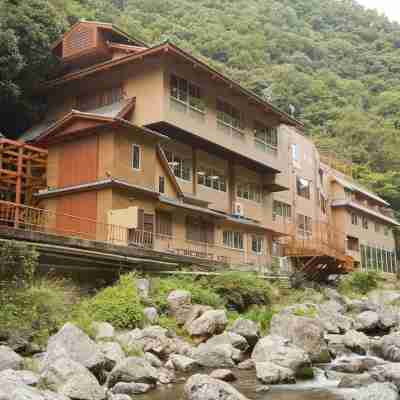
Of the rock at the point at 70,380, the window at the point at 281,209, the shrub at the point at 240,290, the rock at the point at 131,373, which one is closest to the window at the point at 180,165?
the shrub at the point at 240,290

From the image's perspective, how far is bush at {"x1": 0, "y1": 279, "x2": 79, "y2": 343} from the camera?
1553 centimetres

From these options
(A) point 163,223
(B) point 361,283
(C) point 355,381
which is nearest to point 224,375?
(C) point 355,381

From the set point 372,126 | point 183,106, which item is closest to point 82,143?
point 183,106

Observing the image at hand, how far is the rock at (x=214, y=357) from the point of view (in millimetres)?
16375

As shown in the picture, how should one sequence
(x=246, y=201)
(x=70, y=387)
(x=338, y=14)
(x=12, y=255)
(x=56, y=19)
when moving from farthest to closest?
(x=338, y=14), (x=246, y=201), (x=56, y=19), (x=12, y=255), (x=70, y=387)

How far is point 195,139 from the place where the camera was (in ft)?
104

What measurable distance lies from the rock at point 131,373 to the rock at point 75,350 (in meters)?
0.42

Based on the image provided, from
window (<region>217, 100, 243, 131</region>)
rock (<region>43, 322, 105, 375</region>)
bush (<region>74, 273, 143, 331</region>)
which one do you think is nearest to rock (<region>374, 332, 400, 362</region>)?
bush (<region>74, 273, 143, 331</region>)

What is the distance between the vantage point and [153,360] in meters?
15.6

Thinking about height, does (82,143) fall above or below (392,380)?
above

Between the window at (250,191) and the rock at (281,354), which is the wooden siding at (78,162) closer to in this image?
the window at (250,191)

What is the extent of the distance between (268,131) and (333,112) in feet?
139

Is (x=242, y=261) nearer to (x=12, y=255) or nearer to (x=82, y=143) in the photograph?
(x=82, y=143)

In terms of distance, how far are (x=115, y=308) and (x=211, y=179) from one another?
16.8m
